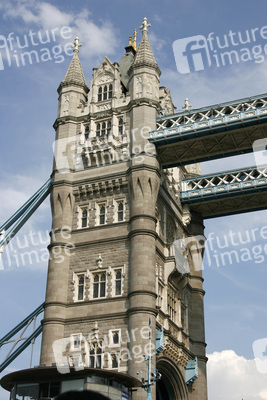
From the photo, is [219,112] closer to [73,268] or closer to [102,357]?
[73,268]

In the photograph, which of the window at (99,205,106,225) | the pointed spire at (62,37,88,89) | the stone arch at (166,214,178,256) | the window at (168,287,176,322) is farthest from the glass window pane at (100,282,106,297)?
the pointed spire at (62,37,88,89)

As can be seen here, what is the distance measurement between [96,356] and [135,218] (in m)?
9.17

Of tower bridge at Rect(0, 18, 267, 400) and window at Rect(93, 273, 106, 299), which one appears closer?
tower bridge at Rect(0, 18, 267, 400)

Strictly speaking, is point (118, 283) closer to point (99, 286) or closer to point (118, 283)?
point (118, 283)

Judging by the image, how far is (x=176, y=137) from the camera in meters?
39.4

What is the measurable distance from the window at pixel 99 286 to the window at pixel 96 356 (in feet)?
10.7

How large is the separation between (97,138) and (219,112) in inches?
361

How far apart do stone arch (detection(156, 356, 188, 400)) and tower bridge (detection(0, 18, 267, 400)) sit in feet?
0.26

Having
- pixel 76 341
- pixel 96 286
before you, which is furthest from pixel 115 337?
pixel 96 286

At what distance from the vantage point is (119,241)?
1478 inches

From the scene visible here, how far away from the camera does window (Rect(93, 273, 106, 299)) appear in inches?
1439

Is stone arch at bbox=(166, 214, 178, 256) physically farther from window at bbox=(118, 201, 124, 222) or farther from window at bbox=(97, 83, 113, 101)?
window at bbox=(97, 83, 113, 101)

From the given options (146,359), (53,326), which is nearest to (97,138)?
(53,326)

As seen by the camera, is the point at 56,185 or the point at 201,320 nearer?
the point at 56,185
